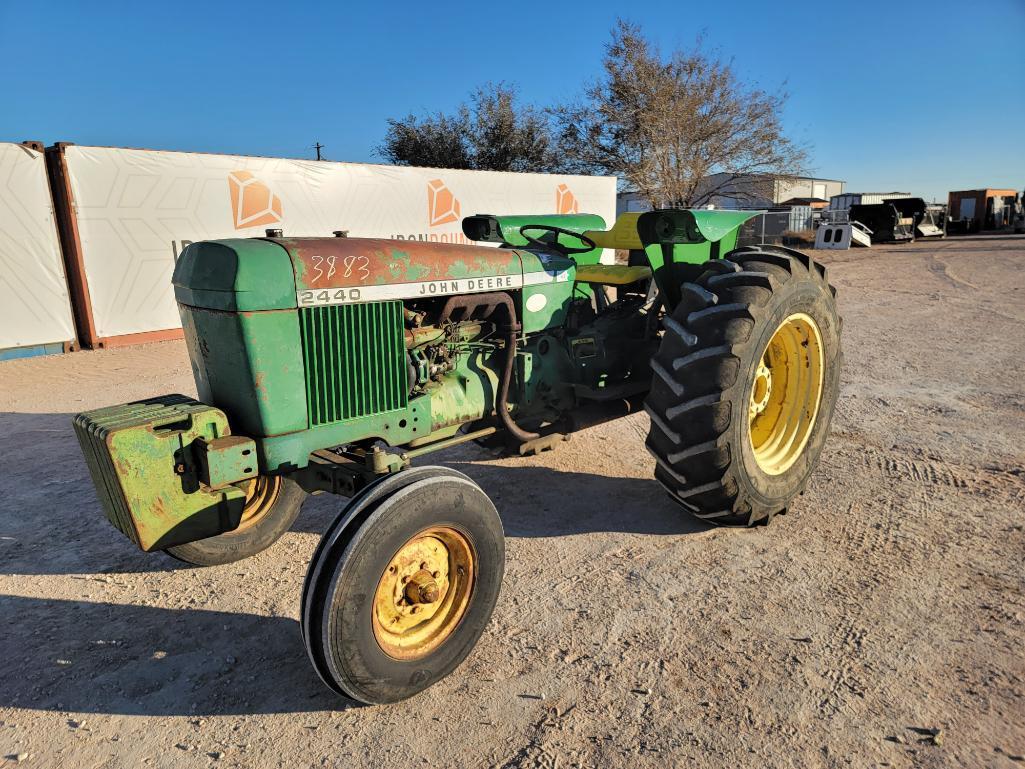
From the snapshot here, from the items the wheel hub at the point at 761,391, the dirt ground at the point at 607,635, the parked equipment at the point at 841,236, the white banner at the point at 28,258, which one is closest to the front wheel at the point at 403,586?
the dirt ground at the point at 607,635

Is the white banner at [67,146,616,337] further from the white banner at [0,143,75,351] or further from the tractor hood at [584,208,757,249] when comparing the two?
the tractor hood at [584,208,757,249]

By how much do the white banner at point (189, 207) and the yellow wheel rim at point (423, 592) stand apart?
8940 millimetres

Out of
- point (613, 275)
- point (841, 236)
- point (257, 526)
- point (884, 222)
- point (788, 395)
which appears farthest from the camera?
point (884, 222)

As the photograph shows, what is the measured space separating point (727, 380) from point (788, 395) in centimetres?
108

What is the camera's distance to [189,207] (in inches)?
404

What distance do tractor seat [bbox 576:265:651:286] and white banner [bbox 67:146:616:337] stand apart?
793 cm

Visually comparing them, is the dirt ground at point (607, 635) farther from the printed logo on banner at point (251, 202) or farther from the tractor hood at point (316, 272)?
the printed logo on banner at point (251, 202)

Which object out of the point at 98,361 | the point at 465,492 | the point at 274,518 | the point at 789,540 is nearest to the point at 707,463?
the point at 789,540

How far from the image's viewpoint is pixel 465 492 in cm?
259

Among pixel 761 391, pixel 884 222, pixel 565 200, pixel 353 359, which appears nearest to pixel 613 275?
pixel 761 391

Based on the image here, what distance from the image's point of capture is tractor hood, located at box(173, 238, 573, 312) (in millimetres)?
2598

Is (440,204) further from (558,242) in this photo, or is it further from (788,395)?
(788,395)

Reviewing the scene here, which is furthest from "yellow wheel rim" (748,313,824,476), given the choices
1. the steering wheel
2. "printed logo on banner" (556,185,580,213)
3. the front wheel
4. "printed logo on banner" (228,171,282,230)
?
"printed logo on banner" (556,185,580,213)

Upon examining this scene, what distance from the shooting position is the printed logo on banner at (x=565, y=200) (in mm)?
16781
